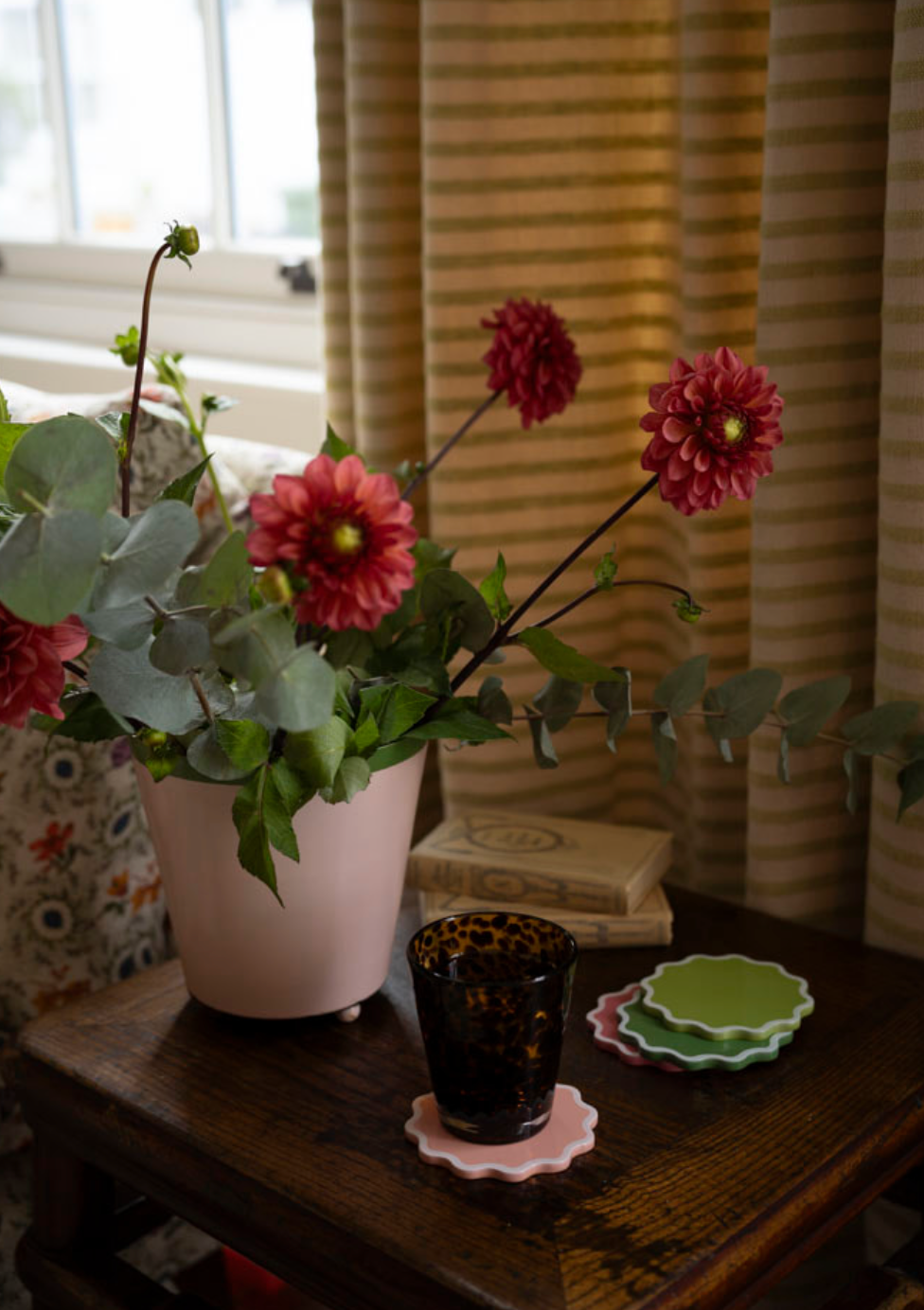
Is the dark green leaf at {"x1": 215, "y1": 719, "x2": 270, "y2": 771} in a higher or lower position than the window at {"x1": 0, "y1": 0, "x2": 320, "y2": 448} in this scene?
lower

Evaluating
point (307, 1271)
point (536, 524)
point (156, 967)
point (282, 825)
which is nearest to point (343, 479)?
point (282, 825)

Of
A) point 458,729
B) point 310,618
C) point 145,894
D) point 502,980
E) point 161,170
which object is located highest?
point 161,170

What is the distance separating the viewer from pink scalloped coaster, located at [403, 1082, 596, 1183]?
0.69 meters

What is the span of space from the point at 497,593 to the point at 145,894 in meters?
0.47

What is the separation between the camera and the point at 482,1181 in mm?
685

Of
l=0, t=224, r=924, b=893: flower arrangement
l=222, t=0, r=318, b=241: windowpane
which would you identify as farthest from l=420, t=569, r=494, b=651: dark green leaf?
l=222, t=0, r=318, b=241: windowpane

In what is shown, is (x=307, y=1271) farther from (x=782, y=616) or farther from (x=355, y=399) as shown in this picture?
(x=355, y=399)

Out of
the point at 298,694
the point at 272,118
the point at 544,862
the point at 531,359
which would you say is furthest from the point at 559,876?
the point at 272,118

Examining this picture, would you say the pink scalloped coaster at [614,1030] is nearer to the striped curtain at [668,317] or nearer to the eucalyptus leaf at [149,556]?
the striped curtain at [668,317]

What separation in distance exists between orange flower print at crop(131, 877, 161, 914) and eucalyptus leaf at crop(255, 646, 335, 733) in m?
0.61

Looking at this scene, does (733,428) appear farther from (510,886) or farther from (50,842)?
(50,842)

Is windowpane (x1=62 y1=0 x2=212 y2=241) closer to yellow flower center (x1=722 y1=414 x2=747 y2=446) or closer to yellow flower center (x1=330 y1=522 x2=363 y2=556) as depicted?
yellow flower center (x1=722 y1=414 x2=747 y2=446)

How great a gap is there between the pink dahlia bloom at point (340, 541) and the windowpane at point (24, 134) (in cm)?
196

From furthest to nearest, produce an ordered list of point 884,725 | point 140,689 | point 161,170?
point 161,170 → point 884,725 → point 140,689
